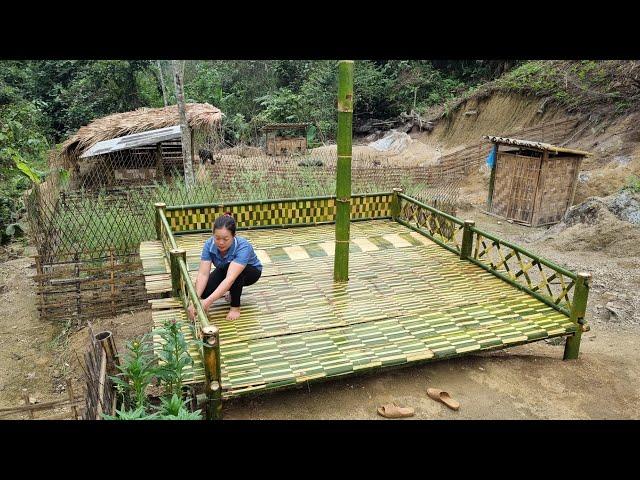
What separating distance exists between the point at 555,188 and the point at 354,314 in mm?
10692

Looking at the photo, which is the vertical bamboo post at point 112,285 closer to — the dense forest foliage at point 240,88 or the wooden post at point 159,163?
the wooden post at point 159,163

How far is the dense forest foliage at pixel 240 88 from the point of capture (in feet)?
70.6

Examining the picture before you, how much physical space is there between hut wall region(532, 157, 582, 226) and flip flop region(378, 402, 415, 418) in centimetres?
1100

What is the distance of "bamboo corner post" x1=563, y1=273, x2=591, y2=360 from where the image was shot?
4.72m

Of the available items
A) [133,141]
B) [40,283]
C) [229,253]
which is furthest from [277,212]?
[133,141]

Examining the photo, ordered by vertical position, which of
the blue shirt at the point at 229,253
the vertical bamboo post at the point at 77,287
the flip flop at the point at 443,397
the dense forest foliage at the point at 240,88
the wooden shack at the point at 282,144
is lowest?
the vertical bamboo post at the point at 77,287

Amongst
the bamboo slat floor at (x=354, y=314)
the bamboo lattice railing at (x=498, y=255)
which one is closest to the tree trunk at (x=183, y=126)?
the bamboo slat floor at (x=354, y=314)

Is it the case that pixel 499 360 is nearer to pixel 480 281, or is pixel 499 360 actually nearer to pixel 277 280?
pixel 480 281

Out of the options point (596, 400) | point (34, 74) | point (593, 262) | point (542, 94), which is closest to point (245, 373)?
point (596, 400)

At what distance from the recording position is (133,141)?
13.0m

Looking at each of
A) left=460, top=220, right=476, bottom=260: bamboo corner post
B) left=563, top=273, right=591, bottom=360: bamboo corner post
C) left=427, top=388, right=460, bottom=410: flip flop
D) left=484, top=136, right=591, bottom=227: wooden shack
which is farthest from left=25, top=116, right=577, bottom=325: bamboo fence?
left=563, top=273, right=591, bottom=360: bamboo corner post

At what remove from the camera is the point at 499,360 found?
4938mm

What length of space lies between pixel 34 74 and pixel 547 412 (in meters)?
25.9

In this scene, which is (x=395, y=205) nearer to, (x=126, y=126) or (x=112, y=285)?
(x=112, y=285)
